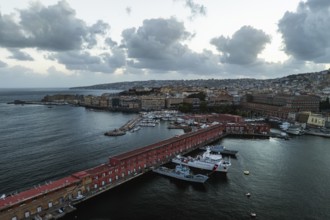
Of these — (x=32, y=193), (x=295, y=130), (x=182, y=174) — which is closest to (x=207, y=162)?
(x=182, y=174)

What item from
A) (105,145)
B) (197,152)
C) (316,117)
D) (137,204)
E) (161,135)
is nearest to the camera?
(137,204)

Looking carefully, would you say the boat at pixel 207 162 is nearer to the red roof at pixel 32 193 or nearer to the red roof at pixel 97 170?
the red roof at pixel 97 170

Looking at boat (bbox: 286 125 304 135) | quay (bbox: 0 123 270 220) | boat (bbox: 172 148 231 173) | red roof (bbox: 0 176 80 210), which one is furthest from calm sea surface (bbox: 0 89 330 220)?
boat (bbox: 286 125 304 135)

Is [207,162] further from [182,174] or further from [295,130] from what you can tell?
[295,130]

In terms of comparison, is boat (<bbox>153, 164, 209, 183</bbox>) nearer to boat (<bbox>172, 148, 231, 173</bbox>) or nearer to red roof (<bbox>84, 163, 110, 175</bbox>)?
boat (<bbox>172, 148, 231, 173</bbox>)

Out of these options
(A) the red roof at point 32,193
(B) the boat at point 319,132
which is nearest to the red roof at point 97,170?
(A) the red roof at point 32,193

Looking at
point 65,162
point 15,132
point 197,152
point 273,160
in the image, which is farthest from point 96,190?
point 15,132

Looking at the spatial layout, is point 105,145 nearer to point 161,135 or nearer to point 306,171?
point 161,135
